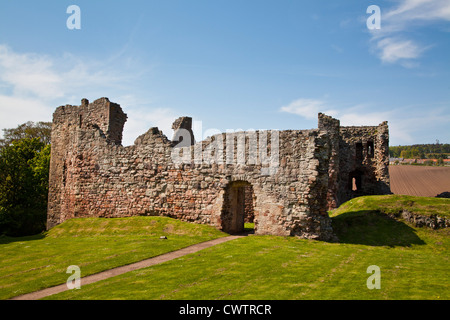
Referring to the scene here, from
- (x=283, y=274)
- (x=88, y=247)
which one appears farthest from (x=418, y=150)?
(x=283, y=274)

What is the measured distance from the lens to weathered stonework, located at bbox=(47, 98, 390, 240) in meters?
14.7

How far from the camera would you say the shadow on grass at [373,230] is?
15.2m

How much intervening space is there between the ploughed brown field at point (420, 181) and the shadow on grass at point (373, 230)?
31553 millimetres

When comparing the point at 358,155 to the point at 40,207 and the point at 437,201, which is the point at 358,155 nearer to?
the point at 437,201

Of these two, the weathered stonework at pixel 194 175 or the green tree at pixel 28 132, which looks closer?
the weathered stonework at pixel 194 175

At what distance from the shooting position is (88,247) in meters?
14.3

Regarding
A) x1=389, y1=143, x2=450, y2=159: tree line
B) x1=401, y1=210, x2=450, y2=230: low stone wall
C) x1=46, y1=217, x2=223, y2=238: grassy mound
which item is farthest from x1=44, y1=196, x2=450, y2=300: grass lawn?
x1=389, y1=143, x2=450, y2=159: tree line

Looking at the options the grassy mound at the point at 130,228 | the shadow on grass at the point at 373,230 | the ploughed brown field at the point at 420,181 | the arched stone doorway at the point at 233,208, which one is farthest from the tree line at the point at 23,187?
the ploughed brown field at the point at 420,181

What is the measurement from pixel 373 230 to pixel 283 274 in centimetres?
918

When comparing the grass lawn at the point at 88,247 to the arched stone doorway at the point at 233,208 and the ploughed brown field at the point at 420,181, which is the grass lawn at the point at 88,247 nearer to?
the arched stone doorway at the point at 233,208

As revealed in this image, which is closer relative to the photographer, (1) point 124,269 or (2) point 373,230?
(1) point 124,269

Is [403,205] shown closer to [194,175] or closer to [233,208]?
[233,208]

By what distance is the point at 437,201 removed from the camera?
17.4 metres
